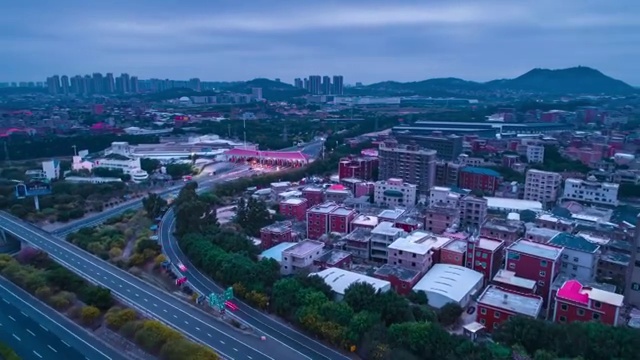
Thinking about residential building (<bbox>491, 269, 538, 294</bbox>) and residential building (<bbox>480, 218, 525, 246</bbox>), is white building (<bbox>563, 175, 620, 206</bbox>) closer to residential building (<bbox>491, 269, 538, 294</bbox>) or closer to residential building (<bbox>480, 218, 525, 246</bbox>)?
residential building (<bbox>480, 218, 525, 246</bbox>)

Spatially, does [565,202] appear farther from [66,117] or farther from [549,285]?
[66,117]

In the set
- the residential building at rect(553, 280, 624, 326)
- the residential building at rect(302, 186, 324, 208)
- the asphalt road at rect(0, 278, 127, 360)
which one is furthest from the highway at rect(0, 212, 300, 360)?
the residential building at rect(302, 186, 324, 208)

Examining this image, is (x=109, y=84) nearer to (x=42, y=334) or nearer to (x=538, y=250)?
(x=42, y=334)

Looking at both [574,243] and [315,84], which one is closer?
[574,243]

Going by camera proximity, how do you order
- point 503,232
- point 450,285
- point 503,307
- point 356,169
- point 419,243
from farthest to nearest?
point 356,169, point 503,232, point 419,243, point 450,285, point 503,307

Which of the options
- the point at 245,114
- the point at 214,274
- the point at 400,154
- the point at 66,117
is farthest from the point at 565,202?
the point at 66,117

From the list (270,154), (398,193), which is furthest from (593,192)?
(270,154)
